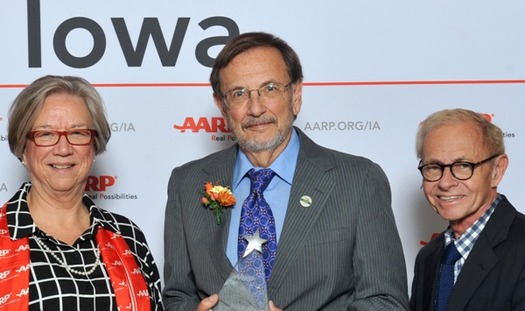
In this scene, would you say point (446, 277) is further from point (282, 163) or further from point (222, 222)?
point (222, 222)

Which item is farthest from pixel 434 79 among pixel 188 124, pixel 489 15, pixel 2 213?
pixel 2 213

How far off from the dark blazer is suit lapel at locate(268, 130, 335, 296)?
1.67 ft

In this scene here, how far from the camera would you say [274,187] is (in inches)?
112

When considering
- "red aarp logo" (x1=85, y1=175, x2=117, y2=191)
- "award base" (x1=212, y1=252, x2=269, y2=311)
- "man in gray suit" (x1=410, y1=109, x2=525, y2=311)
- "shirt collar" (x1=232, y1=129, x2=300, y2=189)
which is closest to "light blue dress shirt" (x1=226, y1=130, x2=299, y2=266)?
"shirt collar" (x1=232, y1=129, x2=300, y2=189)

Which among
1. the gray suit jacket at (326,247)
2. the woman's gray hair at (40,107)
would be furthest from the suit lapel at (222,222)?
the woman's gray hair at (40,107)

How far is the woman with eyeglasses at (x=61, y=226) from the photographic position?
2623mm

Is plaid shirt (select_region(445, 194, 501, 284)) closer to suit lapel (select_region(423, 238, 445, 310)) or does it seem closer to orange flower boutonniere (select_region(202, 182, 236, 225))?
suit lapel (select_region(423, 238, 445, 310))

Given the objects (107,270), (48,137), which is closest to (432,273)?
(107,270)

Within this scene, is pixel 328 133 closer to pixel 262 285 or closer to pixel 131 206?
pixel 131 206

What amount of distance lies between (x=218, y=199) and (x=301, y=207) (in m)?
0.27

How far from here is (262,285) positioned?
2.62 meters

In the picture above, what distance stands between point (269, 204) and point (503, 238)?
741mm

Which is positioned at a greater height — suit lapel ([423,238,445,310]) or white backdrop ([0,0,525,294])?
white backdrop ([0,0,525,294])

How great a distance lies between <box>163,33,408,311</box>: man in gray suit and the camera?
269cm
